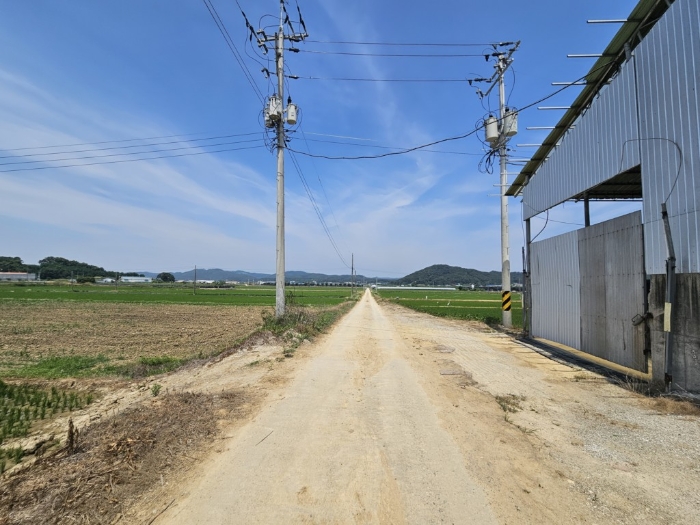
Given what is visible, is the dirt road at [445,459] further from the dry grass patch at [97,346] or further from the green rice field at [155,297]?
the green rice field at [155,297]

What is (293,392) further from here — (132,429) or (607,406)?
(607,406)

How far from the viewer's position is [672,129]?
6523 mm

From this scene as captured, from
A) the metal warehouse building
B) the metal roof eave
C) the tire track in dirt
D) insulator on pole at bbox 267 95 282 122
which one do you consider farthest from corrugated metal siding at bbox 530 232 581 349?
insulator on pole at bbox 267 95 282 122

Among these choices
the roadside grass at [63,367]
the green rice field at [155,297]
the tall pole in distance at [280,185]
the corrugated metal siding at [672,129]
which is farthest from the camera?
the green rice field at [155,297]

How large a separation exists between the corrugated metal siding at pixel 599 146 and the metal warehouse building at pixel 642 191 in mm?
26

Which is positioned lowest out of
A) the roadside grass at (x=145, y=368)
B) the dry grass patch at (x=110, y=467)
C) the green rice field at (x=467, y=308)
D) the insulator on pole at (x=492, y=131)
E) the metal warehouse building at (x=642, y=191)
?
the green rice field at (x=467, y=308)

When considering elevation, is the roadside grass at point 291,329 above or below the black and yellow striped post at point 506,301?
below

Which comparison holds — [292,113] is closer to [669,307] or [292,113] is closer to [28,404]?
[28,404]

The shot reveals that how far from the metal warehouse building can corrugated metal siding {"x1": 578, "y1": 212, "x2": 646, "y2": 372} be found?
0.03m

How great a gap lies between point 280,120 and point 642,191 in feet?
40.3

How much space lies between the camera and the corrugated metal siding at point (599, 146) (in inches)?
305

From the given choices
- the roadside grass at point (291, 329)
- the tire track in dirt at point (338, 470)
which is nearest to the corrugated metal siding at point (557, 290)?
the tire track in dirt at point (338, 470)

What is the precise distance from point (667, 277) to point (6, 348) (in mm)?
19433

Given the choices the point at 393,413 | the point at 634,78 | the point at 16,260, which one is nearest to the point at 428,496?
the point at 393,413
